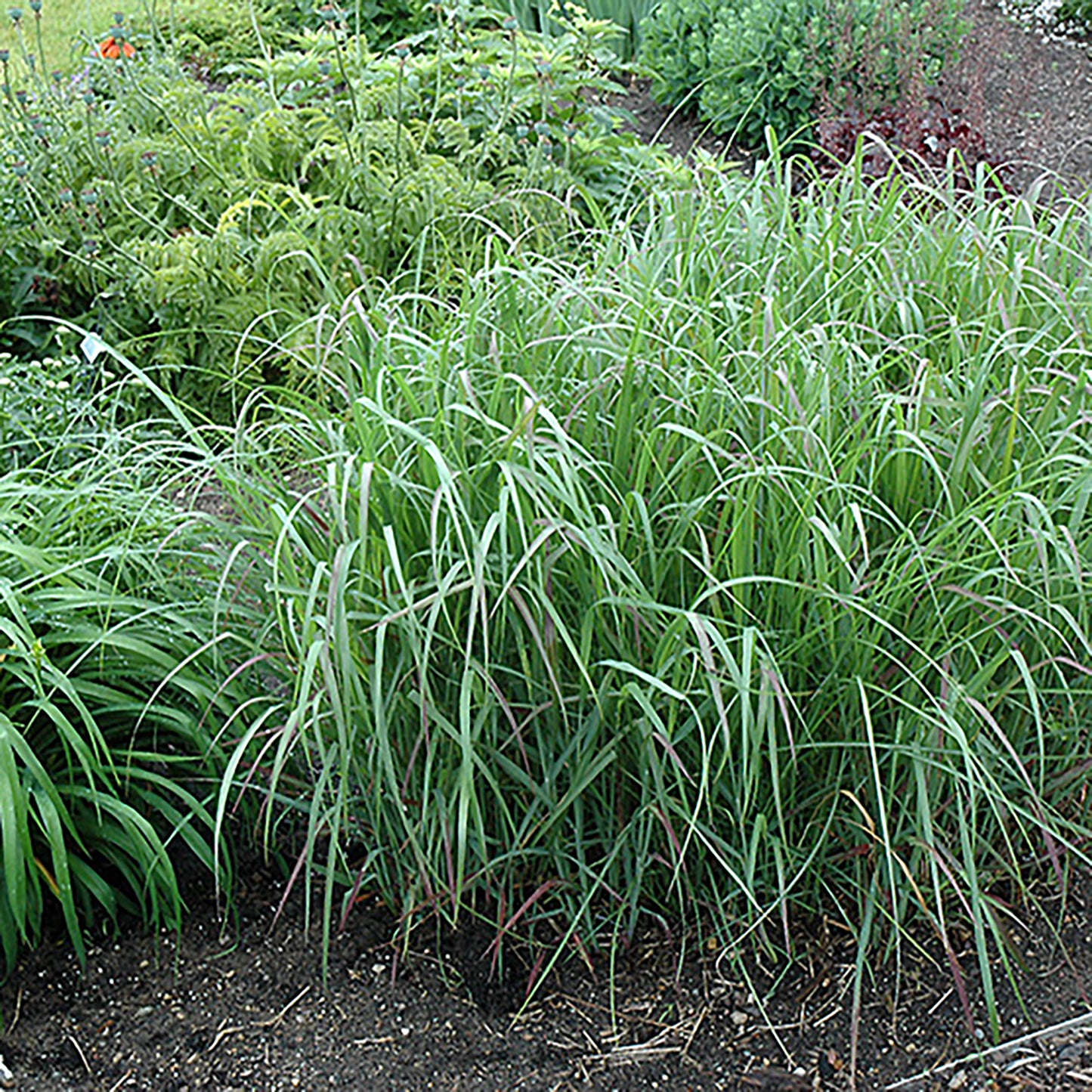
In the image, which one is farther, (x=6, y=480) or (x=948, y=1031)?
(x=6, y=480)

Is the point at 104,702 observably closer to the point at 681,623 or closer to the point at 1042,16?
the point at 681,623

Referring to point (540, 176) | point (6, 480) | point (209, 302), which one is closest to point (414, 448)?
point (6, 480)

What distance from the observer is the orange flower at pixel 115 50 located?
13.3 feet

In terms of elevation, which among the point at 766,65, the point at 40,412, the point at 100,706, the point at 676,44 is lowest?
the point at 100,706

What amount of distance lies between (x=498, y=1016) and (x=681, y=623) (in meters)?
0.75

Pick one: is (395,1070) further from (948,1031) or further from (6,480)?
(6,480)

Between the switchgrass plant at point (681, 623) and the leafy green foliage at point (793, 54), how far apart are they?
125 inches

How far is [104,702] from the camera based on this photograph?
7.47ft

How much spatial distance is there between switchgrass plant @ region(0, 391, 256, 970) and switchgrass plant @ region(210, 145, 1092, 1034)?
4.5 inches

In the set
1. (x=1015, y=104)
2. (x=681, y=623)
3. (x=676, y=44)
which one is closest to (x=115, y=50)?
(x=676, y=44)

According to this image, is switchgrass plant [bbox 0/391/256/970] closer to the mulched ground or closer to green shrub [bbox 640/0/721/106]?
the mulched ground

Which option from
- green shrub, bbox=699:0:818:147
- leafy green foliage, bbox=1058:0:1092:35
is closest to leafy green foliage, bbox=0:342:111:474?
green shrub, bbox=699:0:818:147

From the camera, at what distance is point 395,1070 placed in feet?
6.81

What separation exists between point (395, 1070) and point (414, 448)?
3.19 feet
